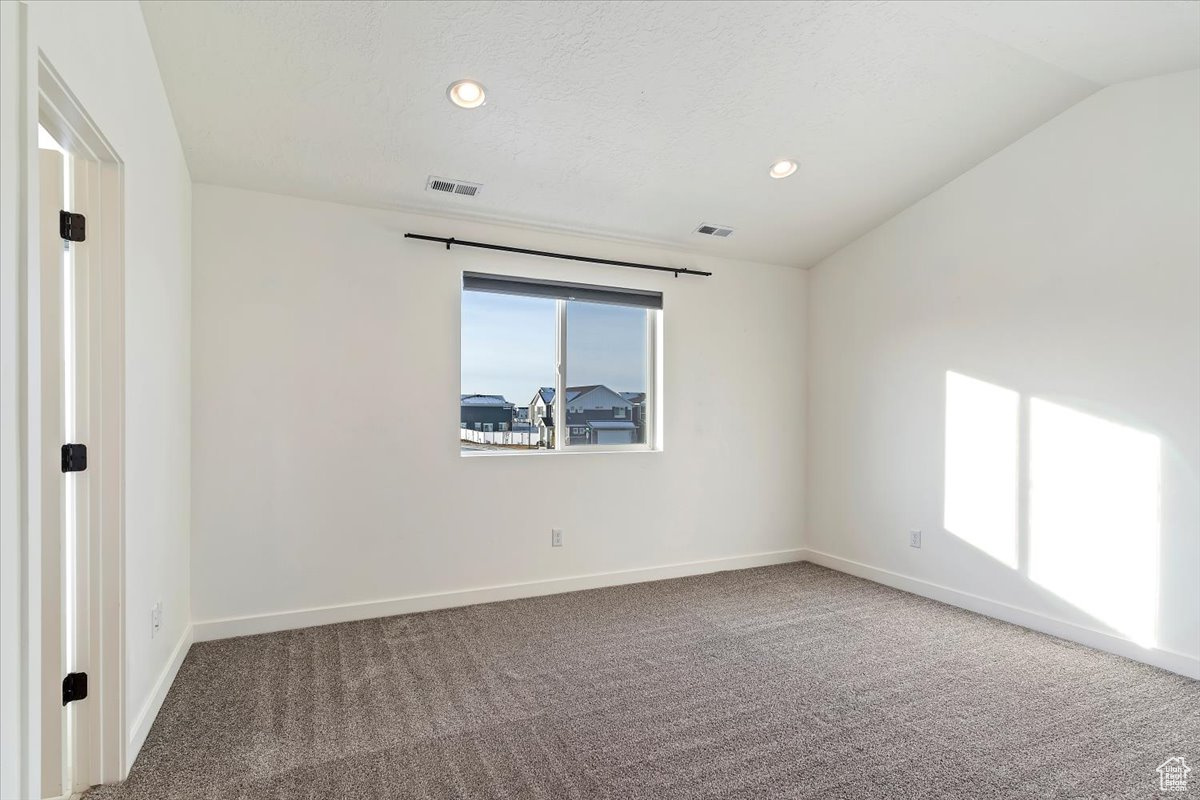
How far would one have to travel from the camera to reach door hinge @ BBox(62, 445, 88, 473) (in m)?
1.80

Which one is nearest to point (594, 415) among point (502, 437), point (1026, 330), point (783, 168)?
point (502, 437)

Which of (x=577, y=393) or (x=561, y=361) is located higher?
(x=561, y=361)

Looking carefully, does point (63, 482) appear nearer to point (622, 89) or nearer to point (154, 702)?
point (154, 702)

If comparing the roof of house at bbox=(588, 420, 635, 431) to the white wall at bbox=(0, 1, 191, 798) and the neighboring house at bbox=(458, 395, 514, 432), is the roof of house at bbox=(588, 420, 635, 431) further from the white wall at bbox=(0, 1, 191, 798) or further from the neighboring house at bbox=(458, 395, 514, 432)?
the white wall at bbox=(0, 1, 191, 798)

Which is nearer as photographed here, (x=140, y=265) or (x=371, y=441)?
(x=140, y=265)

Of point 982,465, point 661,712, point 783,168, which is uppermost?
point 783,168

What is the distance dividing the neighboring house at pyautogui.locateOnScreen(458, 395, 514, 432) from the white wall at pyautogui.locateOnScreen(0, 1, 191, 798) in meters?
1.46

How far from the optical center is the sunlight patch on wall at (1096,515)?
2.93m

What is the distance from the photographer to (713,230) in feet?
13.5

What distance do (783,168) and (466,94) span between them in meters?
1.84

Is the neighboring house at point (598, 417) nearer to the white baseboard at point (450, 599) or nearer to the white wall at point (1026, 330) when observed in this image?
the white baseboard at point (450, 599)

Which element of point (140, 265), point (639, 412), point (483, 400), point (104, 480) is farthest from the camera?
point (639, 412)
